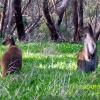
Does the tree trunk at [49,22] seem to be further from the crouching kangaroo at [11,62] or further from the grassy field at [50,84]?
the crouching kangaroo at [11,62]

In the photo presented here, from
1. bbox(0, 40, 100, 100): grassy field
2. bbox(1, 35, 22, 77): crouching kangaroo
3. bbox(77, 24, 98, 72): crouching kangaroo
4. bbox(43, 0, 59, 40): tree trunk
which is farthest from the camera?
bbox(43, 0, 59, 40): tree trunk

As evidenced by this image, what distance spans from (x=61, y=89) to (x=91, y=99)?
46 cm

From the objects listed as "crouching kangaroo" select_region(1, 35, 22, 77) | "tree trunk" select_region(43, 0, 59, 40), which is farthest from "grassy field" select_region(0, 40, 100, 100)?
"tree trunk" select_region(43, 0, 59, 40)

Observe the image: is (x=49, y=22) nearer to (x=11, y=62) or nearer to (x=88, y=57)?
(x=88, y=57)

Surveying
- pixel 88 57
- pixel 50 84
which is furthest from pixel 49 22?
pixel 50 84

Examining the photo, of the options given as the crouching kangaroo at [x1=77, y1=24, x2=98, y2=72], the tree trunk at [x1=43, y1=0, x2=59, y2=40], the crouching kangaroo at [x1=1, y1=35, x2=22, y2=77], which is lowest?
the tree trunk at [x1=43, y1=0, x2=59, y2=40]

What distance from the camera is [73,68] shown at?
8.42 m

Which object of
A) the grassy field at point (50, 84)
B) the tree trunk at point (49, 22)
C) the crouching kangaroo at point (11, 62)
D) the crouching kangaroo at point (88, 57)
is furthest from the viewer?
the tree trunk at point (49, 22)

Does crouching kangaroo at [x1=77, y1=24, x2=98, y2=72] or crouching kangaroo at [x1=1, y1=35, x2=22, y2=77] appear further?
crouching kangaroo at [x1=77, y1=24, x2=98, y2=72]

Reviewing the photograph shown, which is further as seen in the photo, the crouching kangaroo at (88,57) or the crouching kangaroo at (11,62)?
the crouching kangaroo at (88,57)

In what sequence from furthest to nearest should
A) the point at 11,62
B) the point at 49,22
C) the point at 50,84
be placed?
the point at 49,22 < the point at 11,62 < the point at 50,84

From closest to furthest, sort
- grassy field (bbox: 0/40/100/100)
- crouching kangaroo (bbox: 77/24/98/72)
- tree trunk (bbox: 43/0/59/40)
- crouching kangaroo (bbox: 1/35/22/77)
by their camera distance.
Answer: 1. grassy field (bbox: 0/40/100/100)
2. crouching kangaroo (bbox: 1/35/22/77)
3. crouching kangaroo (bbox: 77/24/98/72)
4. tree trunk (bbox: 43/0/59/40)

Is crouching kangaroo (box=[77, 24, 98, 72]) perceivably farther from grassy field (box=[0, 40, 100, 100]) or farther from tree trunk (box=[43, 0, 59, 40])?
tree trunk (box=[43, 0, 59, 40])

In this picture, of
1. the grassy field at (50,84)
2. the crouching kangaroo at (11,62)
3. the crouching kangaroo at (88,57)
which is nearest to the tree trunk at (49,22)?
the grassy field at (50,84)
